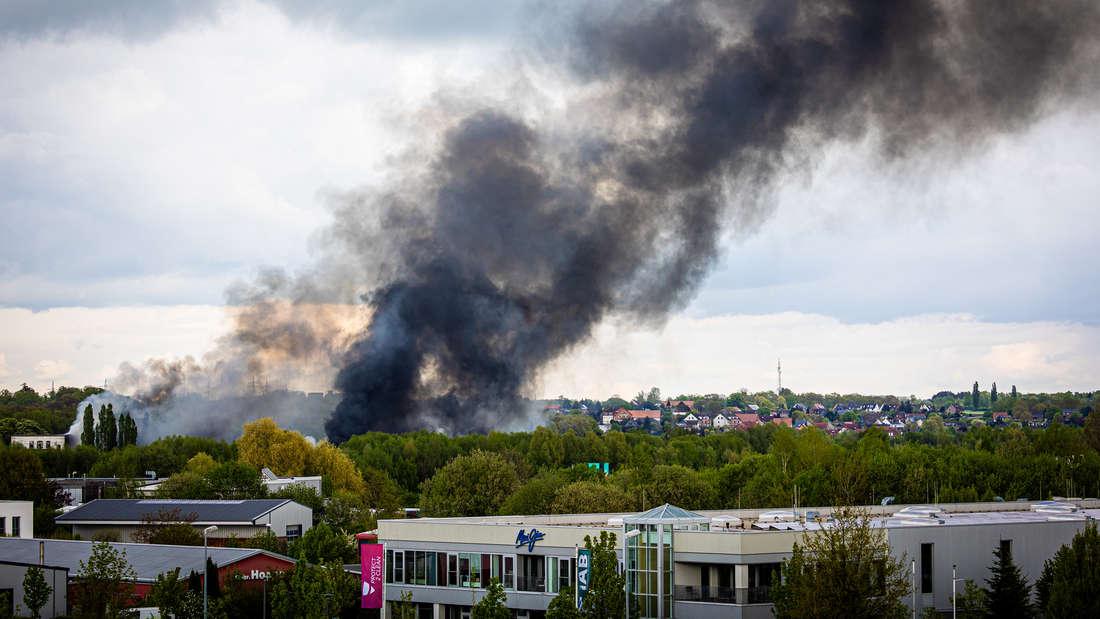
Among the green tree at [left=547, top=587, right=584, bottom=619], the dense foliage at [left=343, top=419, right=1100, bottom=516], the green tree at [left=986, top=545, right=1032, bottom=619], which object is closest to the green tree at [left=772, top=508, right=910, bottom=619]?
the green tree at [left=986, top=545, right=1032, bottom=619]

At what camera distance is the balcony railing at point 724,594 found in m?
48.8

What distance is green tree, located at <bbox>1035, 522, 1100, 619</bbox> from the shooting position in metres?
46.4

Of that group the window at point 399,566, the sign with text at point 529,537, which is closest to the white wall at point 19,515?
the window at point 399,566

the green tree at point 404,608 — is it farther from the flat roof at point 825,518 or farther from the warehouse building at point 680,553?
the flat roof at point 825,518

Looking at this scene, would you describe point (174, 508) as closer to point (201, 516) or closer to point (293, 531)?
point (201, 516)

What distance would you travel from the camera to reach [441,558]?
2269 inches

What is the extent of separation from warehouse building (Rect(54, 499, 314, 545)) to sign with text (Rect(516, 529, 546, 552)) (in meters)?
36.5

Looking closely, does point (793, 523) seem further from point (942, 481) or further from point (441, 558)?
point (942, 481)

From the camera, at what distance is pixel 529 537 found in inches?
2151

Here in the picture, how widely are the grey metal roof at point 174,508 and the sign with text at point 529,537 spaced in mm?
38621

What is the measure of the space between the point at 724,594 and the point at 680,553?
220 cm

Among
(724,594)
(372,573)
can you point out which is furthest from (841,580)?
(372,573)

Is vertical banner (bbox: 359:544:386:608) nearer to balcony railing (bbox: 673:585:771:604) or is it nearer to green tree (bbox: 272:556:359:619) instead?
green tree (bbox: 272:556:359:619)

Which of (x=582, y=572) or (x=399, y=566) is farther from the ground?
(x=582, y=572)
